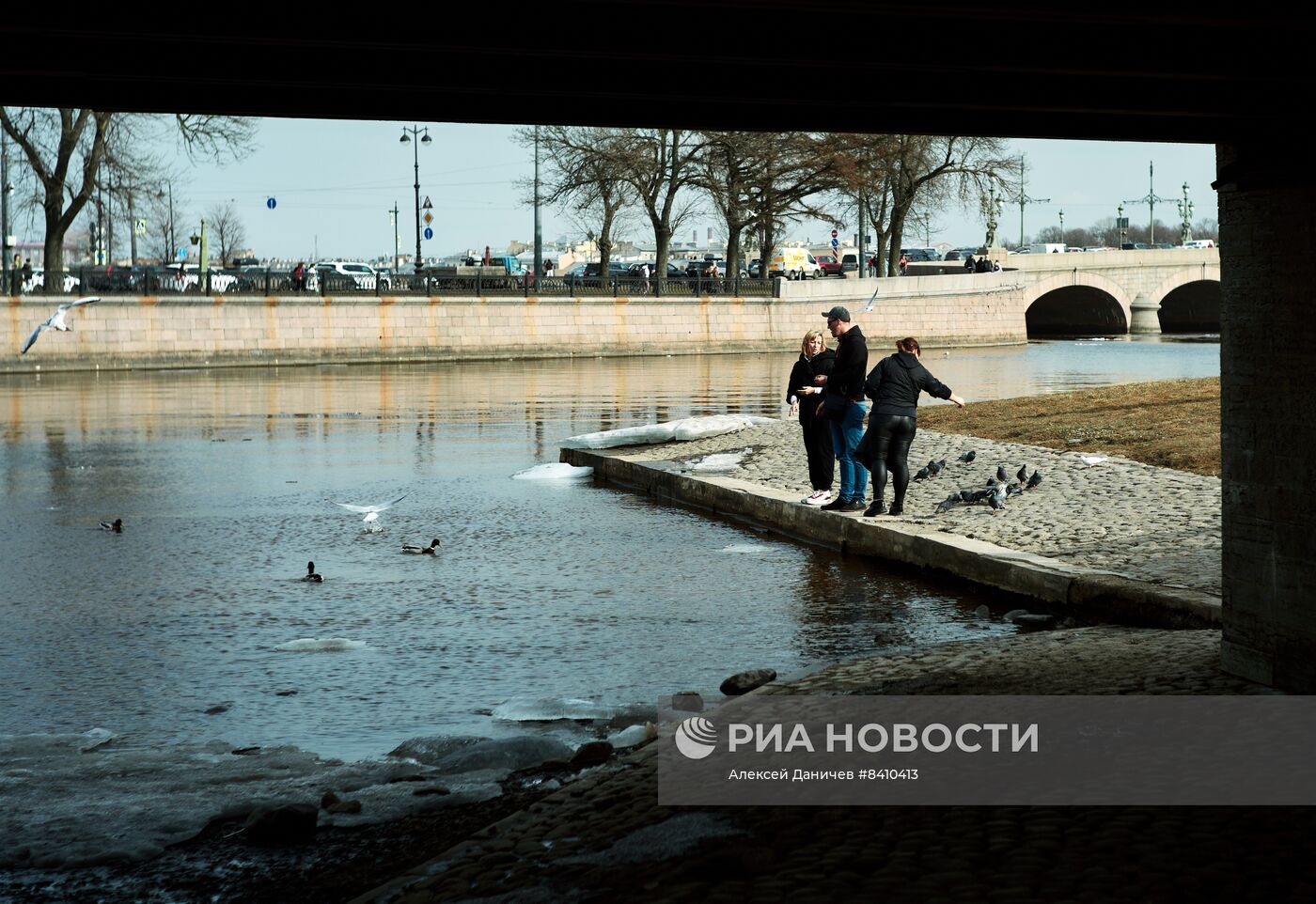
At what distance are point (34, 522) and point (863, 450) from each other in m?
7.78

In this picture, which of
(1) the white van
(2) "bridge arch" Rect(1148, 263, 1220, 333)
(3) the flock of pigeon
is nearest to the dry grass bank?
(3) the flock of pigeon

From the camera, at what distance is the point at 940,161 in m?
74.2

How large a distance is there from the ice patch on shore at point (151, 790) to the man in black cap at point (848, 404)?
6968 mm

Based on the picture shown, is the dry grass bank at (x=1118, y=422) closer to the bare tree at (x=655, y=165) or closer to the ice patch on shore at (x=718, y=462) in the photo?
the ice patch on shore at (x=718, y=462)

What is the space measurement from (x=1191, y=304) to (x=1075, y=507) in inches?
3366

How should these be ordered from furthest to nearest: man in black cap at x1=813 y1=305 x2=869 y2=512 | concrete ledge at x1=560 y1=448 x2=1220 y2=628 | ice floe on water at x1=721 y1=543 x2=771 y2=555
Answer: man in black cap at x1=813 y1=305 x2=869 y2=512 → ice floe on water at x1=721 y1=543 x2=771 y2=555 → concrete ledge at x1=560 y1=448 x2=1220 y2=628

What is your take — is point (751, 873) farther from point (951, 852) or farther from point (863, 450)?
point (863, 450)

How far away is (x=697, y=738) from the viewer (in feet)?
21.4

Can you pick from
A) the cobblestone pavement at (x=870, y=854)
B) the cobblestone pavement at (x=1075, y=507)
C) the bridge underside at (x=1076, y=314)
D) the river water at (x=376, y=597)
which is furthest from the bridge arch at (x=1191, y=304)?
the cobblestone pavement at (x=870, y=854)

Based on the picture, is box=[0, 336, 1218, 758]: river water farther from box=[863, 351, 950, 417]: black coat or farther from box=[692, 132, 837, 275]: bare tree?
box=[692, 132, 837, 275]: bare tree

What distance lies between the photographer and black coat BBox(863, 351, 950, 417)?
12812mm

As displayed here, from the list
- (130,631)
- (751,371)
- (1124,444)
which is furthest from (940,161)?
(130,631)

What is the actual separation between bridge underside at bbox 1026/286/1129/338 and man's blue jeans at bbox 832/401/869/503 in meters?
68.0

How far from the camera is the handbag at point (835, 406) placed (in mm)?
13391
